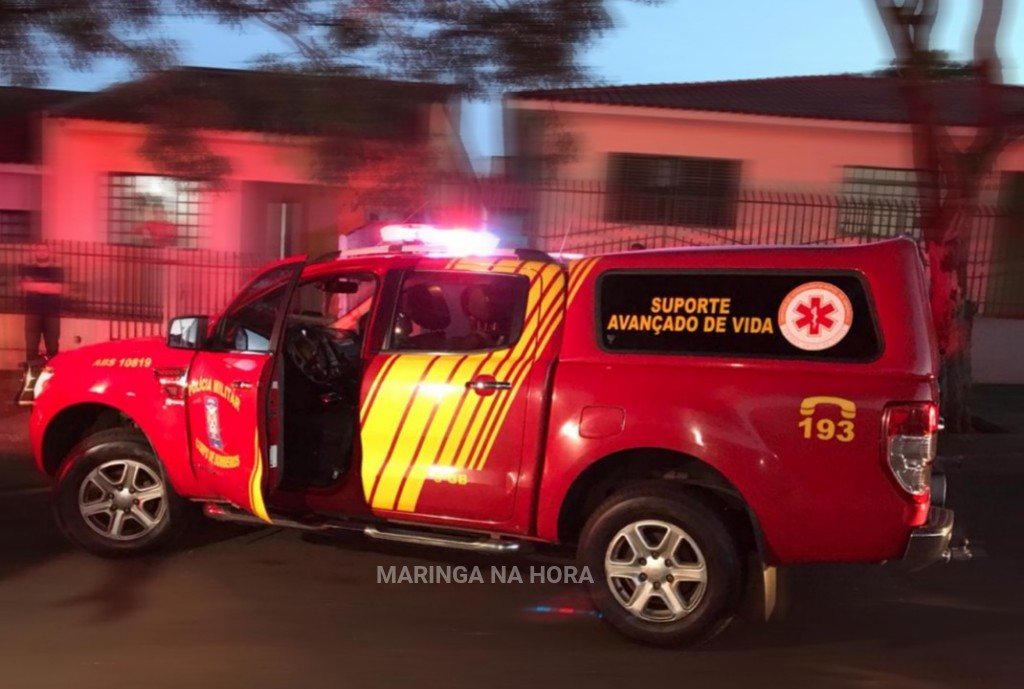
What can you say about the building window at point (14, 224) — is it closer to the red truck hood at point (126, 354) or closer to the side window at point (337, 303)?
the side window at point (337, 303)

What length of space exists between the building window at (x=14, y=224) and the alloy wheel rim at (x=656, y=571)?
14.3 metres

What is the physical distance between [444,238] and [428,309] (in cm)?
58

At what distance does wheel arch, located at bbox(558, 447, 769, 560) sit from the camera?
15.3 ft

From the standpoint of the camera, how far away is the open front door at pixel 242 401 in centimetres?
511

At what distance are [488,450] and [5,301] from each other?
10442 millimetres

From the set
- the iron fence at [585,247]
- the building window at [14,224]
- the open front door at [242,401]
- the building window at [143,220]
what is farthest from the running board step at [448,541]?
the building window at [14,224]

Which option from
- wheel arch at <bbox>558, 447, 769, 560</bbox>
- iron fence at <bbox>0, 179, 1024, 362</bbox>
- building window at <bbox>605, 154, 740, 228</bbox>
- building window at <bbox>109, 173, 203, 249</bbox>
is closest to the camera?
wheel arch at <bbox>558, 447, 769, 560</bbox>

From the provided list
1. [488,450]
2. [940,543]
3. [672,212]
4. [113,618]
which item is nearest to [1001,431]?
[672,212]

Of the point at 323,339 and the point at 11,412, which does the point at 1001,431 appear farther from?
the point at 11,412

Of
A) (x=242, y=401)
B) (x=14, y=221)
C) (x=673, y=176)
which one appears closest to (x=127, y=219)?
(x=14, y=221)

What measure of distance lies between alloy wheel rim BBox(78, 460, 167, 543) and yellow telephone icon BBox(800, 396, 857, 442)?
356 cm

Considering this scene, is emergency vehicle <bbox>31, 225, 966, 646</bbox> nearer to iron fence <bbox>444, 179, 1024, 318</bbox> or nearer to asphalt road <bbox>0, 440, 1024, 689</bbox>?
asphalt road <bbox>0, 440, 1024, 689</bbox>

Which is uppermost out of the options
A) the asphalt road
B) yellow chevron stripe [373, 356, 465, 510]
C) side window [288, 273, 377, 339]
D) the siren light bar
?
the siren light bar

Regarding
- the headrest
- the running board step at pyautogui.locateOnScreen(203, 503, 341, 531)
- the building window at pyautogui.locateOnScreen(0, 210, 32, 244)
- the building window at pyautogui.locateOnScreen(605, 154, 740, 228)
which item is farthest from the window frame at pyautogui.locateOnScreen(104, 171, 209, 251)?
the headrest
